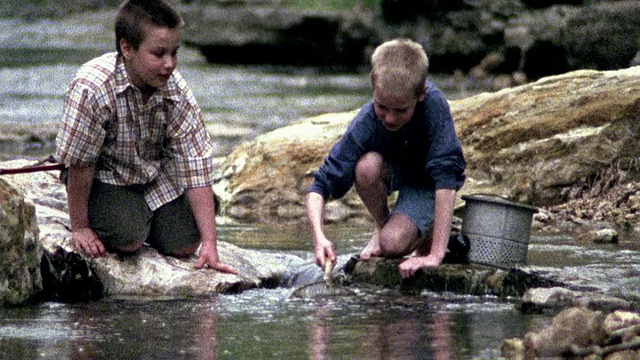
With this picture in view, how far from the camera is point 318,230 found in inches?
211

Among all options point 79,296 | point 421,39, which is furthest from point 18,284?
point 421,39

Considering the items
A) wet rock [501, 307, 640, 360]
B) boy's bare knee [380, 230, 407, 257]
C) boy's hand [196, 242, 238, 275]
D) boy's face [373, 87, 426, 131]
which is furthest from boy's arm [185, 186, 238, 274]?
wet rock [501, 307, 640, 360]

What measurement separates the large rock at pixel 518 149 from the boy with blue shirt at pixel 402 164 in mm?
2494

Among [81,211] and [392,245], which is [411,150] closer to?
[392,245]

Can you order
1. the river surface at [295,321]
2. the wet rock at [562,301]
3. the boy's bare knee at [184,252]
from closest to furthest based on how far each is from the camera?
the river surface at [295,321], the wet rock at [562,301], the boy's bare knee at [184,252]

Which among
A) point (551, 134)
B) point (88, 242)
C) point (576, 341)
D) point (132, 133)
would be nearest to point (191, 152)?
point (132, 133)

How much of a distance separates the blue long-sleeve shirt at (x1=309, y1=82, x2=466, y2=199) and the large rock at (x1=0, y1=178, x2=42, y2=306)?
1.26 metres

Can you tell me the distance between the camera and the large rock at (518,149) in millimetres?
8180

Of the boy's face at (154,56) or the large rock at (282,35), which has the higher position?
the large rock at (282,35)

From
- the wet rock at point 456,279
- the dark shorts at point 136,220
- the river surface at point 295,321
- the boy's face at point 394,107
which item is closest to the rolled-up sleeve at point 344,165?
the boy's face at point 394,107

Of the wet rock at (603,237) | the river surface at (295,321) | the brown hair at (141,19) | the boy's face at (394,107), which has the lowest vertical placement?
the river surface at (295,321)

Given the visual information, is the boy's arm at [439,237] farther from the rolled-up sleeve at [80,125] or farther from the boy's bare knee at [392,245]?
the rolled-up sleeve at [80,125]

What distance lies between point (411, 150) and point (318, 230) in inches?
25.7

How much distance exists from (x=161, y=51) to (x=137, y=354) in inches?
69.2
